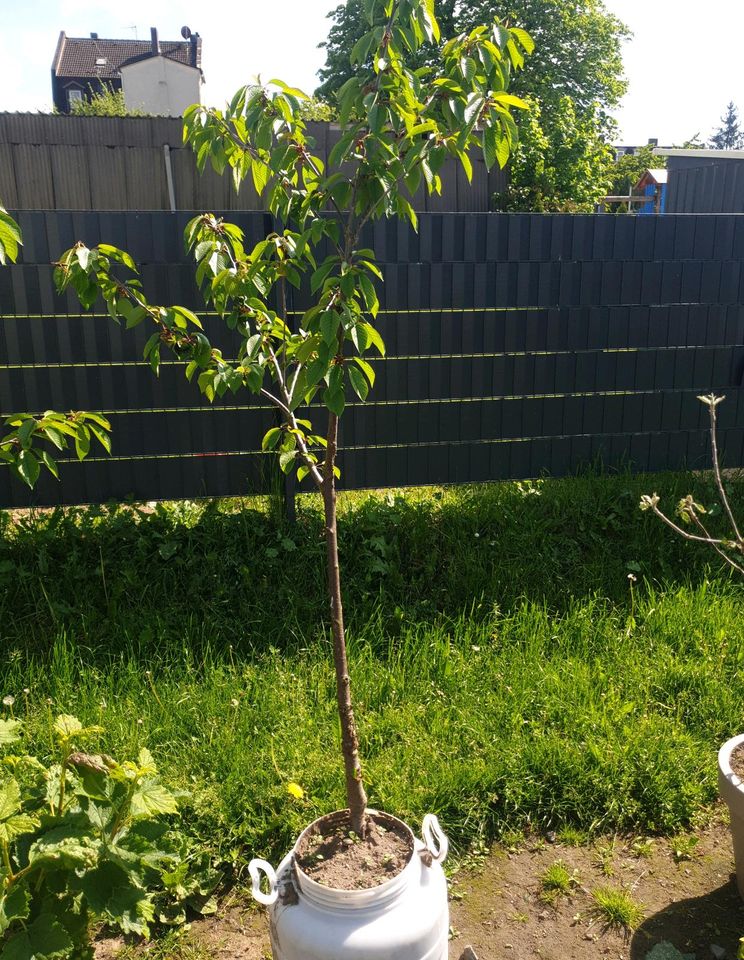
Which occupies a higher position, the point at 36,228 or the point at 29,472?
the point at 36,228

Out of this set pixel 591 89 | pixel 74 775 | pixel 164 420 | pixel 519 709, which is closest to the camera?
pixel 74 775

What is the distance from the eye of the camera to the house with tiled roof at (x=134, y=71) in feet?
115

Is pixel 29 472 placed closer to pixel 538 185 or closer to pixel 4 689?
pixel 4 689

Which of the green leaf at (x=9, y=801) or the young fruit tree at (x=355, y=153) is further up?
the young fruit tree at (x=355, y=153)

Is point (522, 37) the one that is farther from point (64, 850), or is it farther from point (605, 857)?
point (605, 857)

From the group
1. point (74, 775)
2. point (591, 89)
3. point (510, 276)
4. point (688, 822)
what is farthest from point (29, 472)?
point (591, 89)

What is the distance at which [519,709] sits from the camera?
324 centimetres

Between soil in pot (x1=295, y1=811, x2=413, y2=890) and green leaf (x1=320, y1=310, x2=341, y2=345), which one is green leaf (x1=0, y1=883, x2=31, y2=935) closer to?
soil in pot (x1=295, y1=811, x2=413, y2=890)

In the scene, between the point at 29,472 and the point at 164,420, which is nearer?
the point at 29,472

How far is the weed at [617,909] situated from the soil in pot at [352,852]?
0.83 metres

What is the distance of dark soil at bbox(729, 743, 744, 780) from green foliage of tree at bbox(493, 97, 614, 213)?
12.0 meters

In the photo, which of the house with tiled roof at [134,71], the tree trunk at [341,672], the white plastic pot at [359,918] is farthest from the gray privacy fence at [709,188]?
the house with tiled roof at [134,71]

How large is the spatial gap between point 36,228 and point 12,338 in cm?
57

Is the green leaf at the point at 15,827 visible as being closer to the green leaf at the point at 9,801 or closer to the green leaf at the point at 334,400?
the green leaf at the point at 9,801
